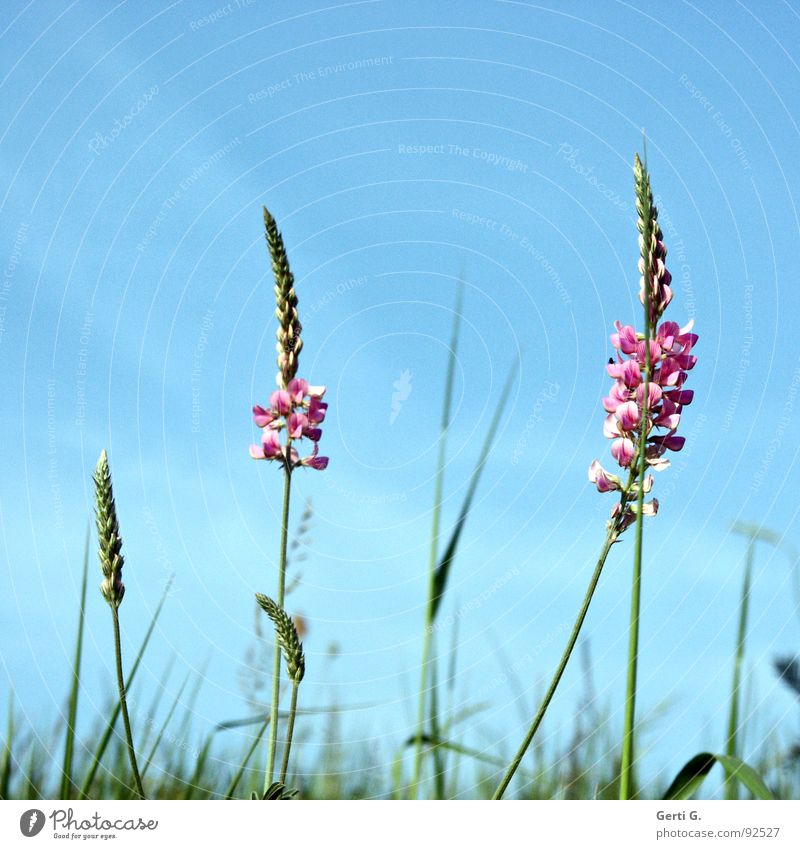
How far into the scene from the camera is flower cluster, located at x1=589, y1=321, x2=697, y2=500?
2893 mm

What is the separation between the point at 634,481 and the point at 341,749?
1703mm

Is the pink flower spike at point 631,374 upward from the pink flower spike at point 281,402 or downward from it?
upward

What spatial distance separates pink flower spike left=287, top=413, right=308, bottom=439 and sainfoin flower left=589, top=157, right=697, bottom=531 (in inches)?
38.0

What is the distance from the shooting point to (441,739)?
3.10 meters

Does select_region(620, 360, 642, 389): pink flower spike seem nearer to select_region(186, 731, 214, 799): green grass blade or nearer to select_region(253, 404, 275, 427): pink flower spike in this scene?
select_region(253, 404, 275, 427): pink flower spike

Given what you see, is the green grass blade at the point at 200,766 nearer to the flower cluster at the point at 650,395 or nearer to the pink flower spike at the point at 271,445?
the pink flower spike at the point at 271,445

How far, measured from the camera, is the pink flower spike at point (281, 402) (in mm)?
3217

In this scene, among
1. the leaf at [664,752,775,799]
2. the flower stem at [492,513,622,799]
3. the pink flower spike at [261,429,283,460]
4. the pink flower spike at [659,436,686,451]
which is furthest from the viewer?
the pink flower spike at [261,429,283,460]
